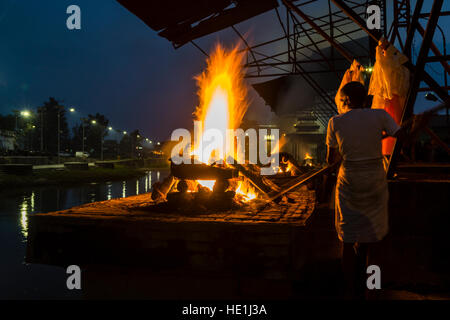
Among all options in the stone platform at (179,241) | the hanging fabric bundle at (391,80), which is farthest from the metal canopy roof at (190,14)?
the stone platform at (179,241)

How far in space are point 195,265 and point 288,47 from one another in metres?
10.1

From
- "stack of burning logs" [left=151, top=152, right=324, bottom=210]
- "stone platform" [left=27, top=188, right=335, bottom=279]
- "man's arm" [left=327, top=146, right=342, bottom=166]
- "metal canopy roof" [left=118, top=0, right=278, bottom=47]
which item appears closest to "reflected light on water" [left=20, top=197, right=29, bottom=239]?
"stone platform" [left=27, top=188, right=335, bottom=279]

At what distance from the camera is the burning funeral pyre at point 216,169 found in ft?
15.8

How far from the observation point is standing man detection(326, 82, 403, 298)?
268cm

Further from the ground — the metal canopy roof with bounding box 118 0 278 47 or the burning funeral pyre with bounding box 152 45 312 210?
the metal canopy roof with bounding box 118 0 278 47

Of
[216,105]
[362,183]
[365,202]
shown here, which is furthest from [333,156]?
[216,105]

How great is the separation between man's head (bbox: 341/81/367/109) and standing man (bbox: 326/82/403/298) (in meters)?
0.13

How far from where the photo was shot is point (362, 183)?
2686 millimetres

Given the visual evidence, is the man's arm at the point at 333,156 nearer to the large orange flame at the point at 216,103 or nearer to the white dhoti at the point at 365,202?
the white dhoti at the point at 365,202

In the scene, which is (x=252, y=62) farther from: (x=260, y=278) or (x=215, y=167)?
(x=260, y=278)

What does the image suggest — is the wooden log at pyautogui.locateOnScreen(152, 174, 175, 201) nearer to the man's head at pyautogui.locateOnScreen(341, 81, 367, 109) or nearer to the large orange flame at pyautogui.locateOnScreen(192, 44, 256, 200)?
the large orange flame at pyautogui.locateOnScreen(192, 44, 256, 200)

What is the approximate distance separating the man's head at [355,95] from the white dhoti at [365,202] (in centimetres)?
60

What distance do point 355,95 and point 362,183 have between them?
2.88 ft

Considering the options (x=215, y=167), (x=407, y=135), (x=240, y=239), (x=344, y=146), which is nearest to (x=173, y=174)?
(x=215, y=167)
